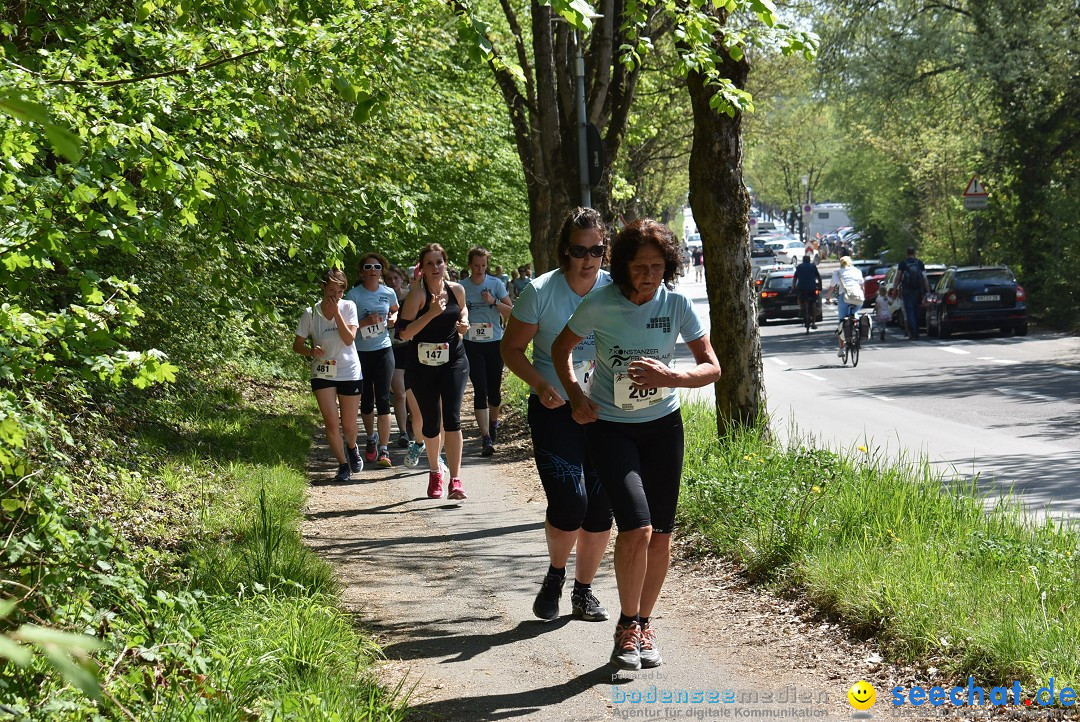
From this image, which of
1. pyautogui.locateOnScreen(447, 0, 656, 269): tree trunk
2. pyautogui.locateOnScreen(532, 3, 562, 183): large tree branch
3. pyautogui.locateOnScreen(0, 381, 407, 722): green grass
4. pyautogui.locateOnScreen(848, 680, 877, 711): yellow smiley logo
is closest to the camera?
pyautogui.locateOnScreen(0, 381, 407, 722): green grass

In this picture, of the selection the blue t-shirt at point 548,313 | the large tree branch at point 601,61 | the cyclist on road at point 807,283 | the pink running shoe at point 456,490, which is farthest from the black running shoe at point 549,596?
the cyclist on road at point 807,283

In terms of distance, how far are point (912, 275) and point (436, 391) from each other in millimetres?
22413

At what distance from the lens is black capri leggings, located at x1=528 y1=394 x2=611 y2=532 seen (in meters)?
6.04

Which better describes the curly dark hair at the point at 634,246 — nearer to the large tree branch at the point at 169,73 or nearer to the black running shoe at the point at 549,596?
the black running shoe at the point at 549,596

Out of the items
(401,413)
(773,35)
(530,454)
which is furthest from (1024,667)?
(401,413)

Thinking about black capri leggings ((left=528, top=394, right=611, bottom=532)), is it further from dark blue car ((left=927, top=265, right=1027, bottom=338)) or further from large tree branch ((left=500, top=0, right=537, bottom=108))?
dark blue car ((left=927, top=265, right=1027, bottom=338))

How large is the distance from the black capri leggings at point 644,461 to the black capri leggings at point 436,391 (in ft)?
14.5

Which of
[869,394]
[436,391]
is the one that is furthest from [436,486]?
[869,394]

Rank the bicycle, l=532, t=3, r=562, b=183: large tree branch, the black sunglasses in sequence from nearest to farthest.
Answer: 1. the black sunglasses
2. l=532, t=3, r=562, b=183: large tree branch
3. the bicycle

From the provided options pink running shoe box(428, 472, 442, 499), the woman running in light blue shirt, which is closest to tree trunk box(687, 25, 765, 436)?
pink running shoe box(428, 472, 442, 499)

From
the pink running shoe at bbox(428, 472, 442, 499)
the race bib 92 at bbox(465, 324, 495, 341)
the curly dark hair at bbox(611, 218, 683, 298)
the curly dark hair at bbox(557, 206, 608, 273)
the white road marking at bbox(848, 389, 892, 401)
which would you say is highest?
the curly dark hair at bbox(557, 206, 608, 273)

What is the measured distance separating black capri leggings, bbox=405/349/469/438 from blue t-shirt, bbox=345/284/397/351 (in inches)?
89.0

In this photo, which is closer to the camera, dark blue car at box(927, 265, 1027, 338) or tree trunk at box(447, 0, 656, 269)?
tree trunk at box(447, 0, 656, 269)

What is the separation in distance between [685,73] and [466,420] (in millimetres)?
9751
